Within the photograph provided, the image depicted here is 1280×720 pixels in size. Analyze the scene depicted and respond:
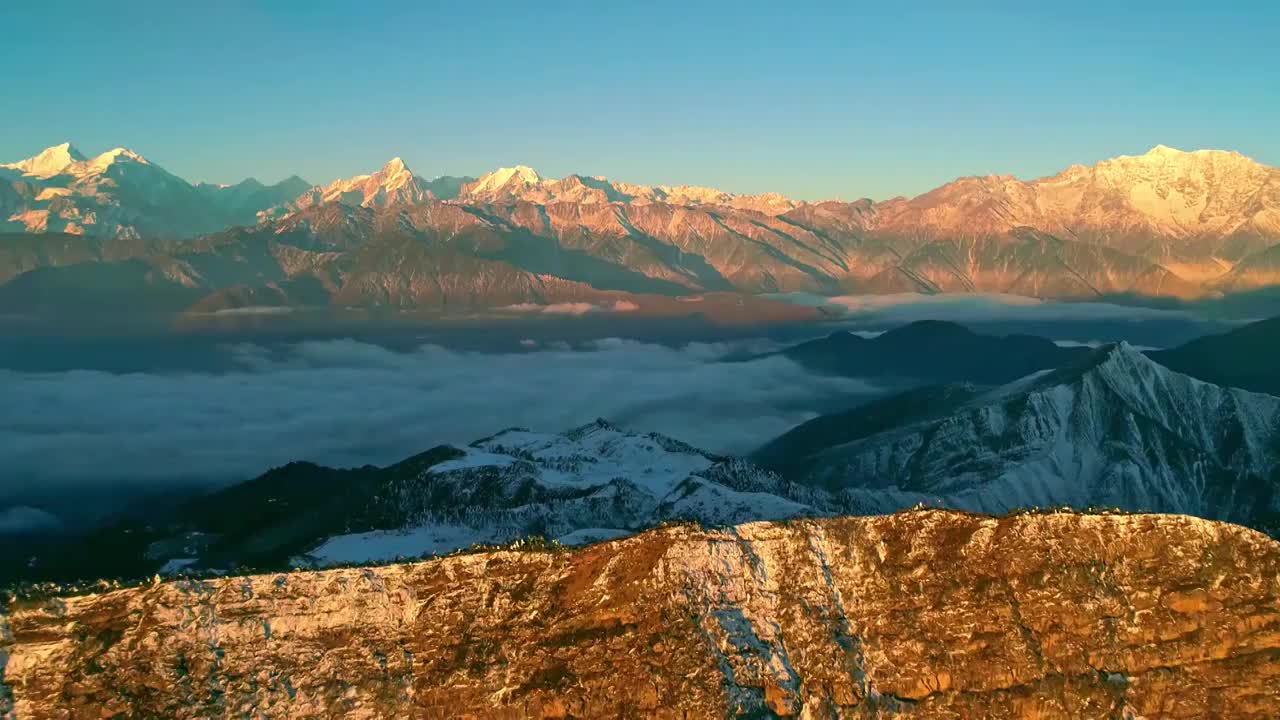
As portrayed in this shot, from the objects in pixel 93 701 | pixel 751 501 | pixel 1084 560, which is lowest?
pixel 751 501

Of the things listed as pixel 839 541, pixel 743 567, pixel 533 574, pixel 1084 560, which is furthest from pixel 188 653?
pixel 1084 560

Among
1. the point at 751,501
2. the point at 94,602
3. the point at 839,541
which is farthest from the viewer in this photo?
the point at 751,501

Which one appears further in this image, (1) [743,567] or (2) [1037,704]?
(1) [743,567]

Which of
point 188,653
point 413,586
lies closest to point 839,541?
point 413,586

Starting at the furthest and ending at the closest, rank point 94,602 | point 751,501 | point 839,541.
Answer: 1. point 751,501
2. point 839,541
3. point 94,602

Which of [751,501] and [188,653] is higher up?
[188,653]

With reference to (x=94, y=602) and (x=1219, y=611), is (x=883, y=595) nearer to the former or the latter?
(x=1219, y=611)
